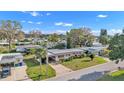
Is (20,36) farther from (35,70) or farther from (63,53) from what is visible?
(63,53)

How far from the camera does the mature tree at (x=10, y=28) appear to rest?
3.61 m

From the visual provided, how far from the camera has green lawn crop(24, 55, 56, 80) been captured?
369 centimetres

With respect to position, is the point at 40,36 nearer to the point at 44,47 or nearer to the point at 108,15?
the point at 44,47

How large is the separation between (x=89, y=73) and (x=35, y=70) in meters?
0.86

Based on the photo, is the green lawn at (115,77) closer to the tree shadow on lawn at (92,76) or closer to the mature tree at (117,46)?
the tree shadow on lawn at (92,76)

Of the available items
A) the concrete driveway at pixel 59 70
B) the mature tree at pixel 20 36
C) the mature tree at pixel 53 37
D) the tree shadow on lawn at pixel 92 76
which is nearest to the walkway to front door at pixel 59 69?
the concrete driveway at pixel 59 70

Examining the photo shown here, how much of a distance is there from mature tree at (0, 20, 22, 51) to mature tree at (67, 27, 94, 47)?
32.2 inches

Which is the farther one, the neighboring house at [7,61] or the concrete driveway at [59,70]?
the concrete driveway at [59,70]

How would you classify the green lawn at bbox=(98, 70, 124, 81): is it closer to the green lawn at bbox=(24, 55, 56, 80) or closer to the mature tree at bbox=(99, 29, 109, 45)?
the mature tree at bbox=(99, 29, 109, 45)

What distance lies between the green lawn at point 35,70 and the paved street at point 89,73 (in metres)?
0.11

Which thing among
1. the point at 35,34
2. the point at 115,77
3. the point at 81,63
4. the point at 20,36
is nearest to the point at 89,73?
the point at 81,63

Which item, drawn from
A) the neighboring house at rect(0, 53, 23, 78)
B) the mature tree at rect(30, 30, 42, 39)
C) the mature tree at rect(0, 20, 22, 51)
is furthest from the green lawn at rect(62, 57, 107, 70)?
the mature tree at rect(0, 20, 22, 51)
